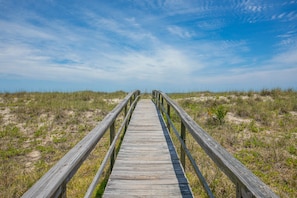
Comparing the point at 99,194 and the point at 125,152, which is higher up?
the point at 125,152

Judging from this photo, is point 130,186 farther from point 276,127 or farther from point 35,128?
point 35,128

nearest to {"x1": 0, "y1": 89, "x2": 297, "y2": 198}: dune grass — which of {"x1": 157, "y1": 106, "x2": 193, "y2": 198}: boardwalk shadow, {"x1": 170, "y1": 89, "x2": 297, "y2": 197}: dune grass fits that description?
{"x1": 170, "y1": 89, "x2": 297, "y2": 197}: dune grass

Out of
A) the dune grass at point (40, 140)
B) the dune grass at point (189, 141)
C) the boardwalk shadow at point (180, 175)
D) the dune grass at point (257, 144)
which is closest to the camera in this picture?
the boardwalk shadow at point (180, 175)

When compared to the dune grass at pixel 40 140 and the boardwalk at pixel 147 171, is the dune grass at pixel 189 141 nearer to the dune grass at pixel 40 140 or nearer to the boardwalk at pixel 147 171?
the dune grass at pixel 40 140

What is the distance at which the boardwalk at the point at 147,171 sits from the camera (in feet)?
10.4

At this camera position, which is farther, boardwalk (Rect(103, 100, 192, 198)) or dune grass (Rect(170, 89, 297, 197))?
dune grass (Rect(170, 89, 297, 197))

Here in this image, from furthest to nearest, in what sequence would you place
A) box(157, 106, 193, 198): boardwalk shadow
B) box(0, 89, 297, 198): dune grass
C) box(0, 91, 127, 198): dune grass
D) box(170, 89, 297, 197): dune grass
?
1. box(0, 91, 127, 198): dune grass
2. box(0, 89, 297, 198): dune grass
3. box(170, 89, 297, 197): dune grass
4. box(157, 106, 193, 198): boardwalk shadow

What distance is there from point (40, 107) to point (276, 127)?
486 inches

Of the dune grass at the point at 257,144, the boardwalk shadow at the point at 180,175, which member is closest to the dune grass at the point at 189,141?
the dune grass at the point at 257,144

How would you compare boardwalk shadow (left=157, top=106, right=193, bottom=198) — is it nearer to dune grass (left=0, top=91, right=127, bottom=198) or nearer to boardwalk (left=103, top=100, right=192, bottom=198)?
boardwalk (left=103, top=100, right=192, bottom=198)

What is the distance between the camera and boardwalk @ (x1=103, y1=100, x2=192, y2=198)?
3.17 m

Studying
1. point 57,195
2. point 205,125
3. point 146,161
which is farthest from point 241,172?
point 205,125

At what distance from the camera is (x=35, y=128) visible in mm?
9742

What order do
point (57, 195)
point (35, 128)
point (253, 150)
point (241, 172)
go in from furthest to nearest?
point (35, 128), point (253, 150), point (241, 172), point (57, 195)
